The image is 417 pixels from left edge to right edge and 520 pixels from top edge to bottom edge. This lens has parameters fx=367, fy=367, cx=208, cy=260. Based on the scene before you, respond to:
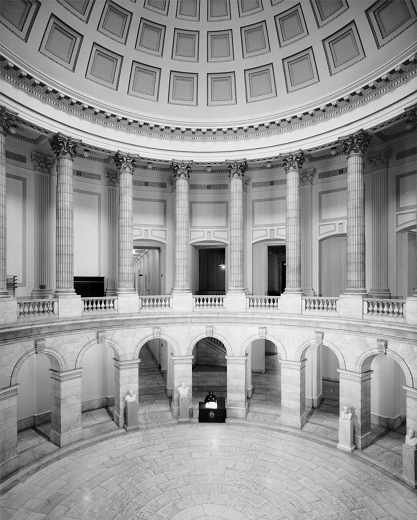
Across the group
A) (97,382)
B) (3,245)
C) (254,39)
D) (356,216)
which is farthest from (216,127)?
(97,382)

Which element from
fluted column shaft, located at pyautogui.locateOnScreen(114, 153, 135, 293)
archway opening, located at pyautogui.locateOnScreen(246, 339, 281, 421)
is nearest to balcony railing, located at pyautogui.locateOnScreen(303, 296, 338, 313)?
archway opening, located at pyautogui.locateOnScreen(246, 339, 281, 421)

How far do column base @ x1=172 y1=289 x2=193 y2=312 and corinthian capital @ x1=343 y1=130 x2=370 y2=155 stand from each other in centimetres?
1037

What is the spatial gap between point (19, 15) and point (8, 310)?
11.3 metres

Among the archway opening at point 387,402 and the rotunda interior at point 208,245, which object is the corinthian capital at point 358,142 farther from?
the archway opening at point 387,402

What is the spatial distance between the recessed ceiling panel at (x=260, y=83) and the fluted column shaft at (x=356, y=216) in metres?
5.32

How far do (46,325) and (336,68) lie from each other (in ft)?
56.3

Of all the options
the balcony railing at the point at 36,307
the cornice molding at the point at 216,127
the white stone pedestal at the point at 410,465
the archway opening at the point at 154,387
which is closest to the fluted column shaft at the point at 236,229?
the cornice molding at the point at 216,127

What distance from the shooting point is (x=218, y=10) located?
17.8m

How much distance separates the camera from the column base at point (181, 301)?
18.9 meters

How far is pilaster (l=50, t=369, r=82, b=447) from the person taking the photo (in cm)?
1535

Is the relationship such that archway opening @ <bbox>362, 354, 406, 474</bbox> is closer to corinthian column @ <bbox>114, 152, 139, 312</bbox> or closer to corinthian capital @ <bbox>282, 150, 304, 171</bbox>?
corinthian capital @ <bbox>282, 150, 304, 171</bbox>

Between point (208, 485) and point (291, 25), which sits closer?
point (208, 485)

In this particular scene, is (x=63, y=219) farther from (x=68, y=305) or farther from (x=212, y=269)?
(x=212, y=269)

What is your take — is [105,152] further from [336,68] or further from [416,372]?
[416,372]
